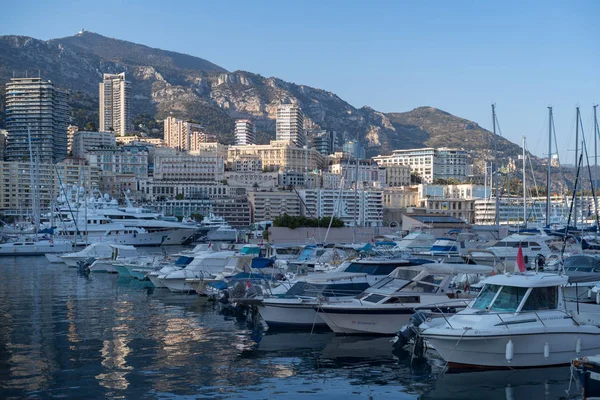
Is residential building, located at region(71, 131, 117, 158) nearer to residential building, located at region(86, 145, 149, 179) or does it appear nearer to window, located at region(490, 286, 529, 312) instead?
residential building, located at region(86, 145, 149, 179)

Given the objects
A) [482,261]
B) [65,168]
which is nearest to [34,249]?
[482,261]

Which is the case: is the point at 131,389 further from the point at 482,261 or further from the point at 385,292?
the point at 482,261

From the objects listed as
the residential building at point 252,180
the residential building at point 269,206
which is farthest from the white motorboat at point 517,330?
the residential building at point 252,180

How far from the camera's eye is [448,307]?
2045cm

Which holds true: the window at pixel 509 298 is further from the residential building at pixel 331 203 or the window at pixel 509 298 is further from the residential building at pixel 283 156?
the residential building at pixel 283 156

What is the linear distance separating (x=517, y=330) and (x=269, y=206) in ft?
347

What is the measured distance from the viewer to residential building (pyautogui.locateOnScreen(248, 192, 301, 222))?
122m

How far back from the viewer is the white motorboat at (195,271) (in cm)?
3372

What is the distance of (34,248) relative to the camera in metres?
68.8

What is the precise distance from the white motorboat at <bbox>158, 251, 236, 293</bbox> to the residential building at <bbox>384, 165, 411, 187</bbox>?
153181 mm

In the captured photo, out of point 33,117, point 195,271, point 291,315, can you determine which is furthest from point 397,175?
point 291,315

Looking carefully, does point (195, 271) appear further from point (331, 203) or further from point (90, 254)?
point (331, 203)

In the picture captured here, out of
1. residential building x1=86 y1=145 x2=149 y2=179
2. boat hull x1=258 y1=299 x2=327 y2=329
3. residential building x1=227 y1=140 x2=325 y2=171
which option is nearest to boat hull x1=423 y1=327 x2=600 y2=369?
boat hull x1=258 y1=299 x2=327 y2=329

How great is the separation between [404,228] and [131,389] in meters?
64.5
